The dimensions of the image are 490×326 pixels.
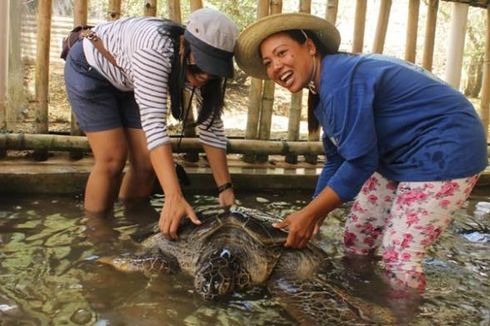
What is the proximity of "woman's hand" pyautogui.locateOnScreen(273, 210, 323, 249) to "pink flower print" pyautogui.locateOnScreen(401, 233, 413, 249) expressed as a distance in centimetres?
43

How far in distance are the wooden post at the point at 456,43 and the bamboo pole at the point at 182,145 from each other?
72.6 inches

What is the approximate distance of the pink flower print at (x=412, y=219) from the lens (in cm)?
251

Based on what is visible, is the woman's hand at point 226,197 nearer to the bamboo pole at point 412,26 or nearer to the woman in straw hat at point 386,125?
the woman in straw hat at point 386,125

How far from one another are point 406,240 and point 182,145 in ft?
8.00

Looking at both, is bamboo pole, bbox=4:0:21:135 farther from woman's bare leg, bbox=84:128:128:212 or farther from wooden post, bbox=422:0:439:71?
wooden post, bbox=422:0:439:71

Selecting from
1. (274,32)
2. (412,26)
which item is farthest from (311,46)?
(412,26)

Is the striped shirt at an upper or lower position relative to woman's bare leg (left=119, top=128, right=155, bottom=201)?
upper

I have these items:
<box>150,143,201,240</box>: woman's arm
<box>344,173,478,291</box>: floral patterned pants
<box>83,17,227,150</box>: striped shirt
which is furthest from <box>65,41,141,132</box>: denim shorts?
<box>344,173,478,291</box>: floral patterned pants

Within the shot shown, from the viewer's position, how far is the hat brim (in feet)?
8.32

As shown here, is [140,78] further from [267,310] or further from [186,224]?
[267,310]

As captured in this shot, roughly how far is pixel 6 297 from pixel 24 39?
160 inches

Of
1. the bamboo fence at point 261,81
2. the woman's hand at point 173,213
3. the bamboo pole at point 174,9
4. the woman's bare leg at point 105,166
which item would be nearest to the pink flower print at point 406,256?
the woman's hand at point 173,213

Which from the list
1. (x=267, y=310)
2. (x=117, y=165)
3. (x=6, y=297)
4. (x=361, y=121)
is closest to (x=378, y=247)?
(x=267, y=310)

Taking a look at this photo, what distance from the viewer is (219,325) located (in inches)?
91.7
